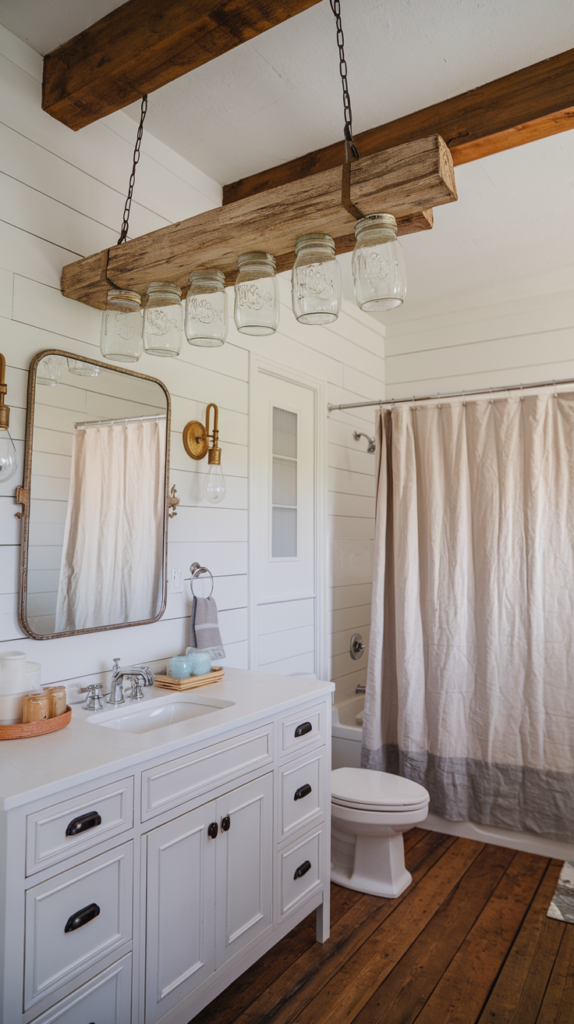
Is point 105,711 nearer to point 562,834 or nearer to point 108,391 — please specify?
point 108,391

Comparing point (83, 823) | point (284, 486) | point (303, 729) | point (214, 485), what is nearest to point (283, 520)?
point (284, 486)

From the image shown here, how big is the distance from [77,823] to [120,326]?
1269mm

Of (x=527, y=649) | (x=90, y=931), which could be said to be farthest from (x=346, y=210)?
(x=527, y=649)

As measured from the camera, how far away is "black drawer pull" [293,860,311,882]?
6.48 ft

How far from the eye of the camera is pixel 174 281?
1.79 m

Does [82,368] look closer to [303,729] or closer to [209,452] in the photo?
[209,452]

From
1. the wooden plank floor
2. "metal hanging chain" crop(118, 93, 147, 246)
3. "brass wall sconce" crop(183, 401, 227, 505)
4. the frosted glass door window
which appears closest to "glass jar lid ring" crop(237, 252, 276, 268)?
"metal hanging chain" crop(118, 93, 147, 246)

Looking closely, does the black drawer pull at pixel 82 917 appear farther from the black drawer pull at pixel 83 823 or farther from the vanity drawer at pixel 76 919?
the black drawer pull at pixel 83 823

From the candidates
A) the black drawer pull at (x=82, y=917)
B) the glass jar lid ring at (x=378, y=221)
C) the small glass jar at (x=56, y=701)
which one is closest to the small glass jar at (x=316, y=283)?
the glass jar lid ring at (x=378, y=221)

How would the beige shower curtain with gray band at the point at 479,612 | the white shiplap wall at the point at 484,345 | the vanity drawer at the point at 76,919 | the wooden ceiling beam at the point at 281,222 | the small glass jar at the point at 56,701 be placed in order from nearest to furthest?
the vanity drawer at the point at 76,919 → the wooden ceiling beam at the point at 281,222 → the small glass jar at the point at 56,701 → the beige shower curtain with gray band at the point at 479,612 → the white shiplap wall at the point at 484,345

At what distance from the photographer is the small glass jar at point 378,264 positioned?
138 centimetres

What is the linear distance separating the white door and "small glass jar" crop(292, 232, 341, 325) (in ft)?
4.23

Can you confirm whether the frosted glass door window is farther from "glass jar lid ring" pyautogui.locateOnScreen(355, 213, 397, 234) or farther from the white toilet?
"glass jar lid ring" pyautogui.locateOnScreen(355, 213, 397, 234)

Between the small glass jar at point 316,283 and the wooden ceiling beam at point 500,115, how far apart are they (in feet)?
2.47
